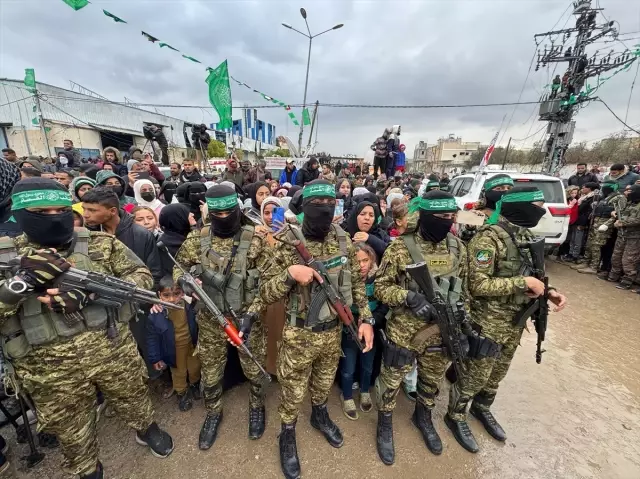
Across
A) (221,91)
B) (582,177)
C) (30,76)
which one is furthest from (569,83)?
(30,76)

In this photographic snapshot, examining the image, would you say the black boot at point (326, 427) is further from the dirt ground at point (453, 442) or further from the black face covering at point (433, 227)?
the black face covering at point (433, 227)

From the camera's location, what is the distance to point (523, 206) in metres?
2.27

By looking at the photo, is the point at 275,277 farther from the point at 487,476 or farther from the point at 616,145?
the point at 616,145

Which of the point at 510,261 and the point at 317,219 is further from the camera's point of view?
the point at 510,261

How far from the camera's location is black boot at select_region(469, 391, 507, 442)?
8.32ft

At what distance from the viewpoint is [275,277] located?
207 centimetres

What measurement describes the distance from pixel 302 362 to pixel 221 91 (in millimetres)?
9069

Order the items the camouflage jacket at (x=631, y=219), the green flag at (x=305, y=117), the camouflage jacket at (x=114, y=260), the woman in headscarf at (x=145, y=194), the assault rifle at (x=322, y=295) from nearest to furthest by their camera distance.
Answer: the camouflage jacket at (x=114, y=260)
the assault rifle at (x=322, y=295)
the woman in headscarf at (x=145, y=194)
the camouflage jacket at (x=631, y=219)
the green flag at (x=305, y=117)

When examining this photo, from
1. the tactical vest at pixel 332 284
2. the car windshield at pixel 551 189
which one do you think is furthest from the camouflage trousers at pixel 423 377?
the car windshield at pixel 551 189

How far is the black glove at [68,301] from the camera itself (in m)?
1.54

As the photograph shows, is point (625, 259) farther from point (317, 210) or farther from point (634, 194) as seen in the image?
point (317, 210)

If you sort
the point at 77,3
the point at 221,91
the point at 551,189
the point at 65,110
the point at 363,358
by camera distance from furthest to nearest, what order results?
the point at 65,110
the point at 221,91
the point at 551,189
the point at 77,3
the point at 363,358

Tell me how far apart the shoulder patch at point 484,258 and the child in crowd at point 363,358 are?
86 cm

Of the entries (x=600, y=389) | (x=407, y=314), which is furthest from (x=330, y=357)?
(x=600, y=389)
